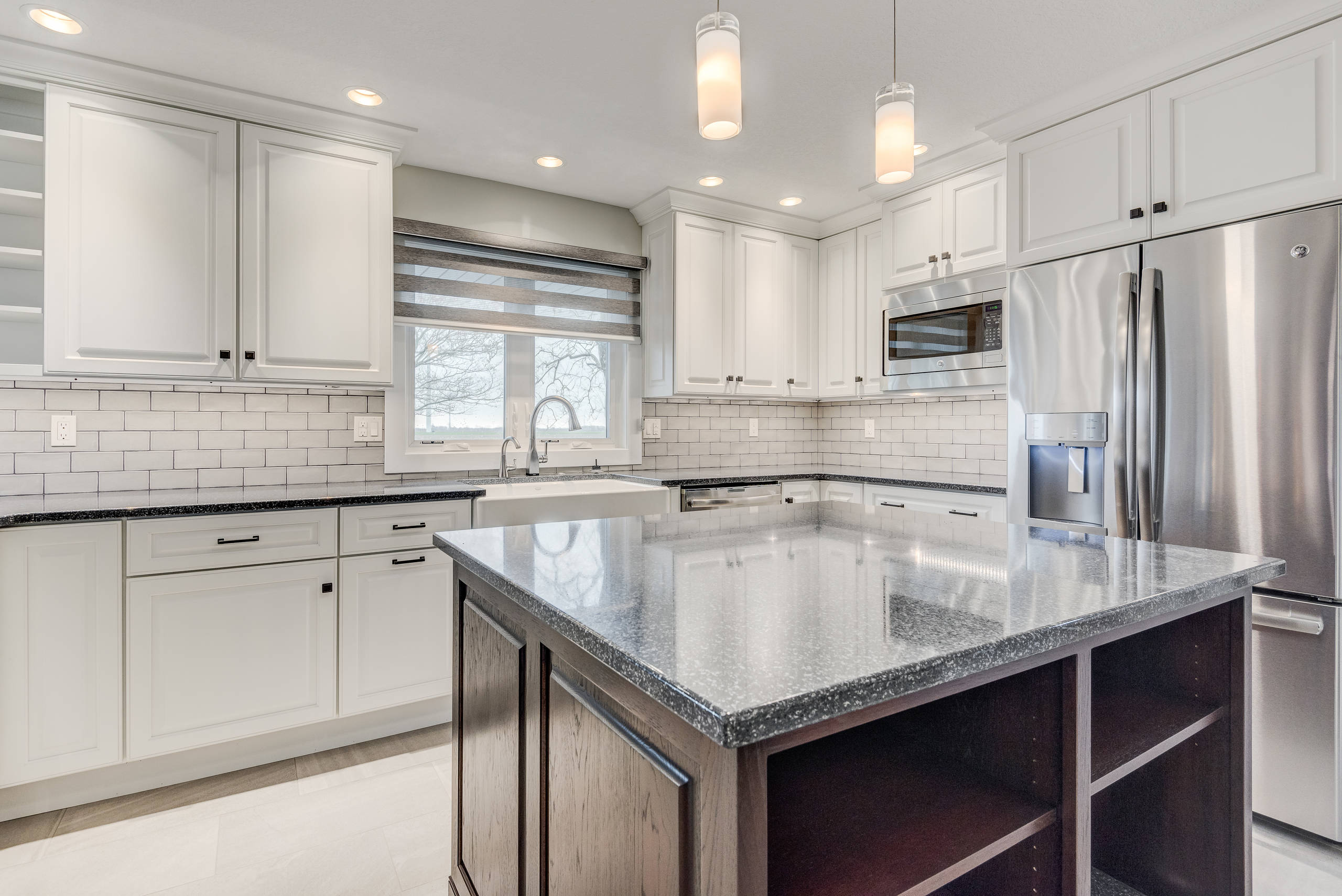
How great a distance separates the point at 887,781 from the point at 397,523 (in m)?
2.09

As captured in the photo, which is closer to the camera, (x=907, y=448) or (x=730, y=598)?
(x=730, y=598)

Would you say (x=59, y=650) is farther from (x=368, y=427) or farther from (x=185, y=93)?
(x=185, y=93)

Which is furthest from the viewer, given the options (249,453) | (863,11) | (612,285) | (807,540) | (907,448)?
(907,448)

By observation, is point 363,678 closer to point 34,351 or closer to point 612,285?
point 34,351

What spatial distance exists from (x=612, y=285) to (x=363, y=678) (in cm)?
230

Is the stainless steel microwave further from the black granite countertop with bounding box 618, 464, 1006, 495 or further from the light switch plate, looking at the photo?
the light switch plate

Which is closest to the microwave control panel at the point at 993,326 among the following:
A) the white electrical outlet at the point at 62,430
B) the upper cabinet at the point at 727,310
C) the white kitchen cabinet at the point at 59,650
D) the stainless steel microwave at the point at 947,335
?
the stainless steel microwave at the point at 947,335

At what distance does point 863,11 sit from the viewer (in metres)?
2.06

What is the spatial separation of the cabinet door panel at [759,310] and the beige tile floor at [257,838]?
2.51m

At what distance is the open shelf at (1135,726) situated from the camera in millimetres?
977

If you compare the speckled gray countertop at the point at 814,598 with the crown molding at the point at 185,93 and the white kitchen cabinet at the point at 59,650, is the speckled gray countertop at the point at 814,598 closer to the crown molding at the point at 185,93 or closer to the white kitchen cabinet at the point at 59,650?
the white kitchen cabinet at the point at 59,650

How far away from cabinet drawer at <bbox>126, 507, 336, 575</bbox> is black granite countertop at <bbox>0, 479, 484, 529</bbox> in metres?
0.03

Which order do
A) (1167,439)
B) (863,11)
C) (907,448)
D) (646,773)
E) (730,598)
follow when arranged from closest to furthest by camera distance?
1. (646,773)
2. (730,598)
3. (863,11)
4. (1167,439)
5. (907,448)

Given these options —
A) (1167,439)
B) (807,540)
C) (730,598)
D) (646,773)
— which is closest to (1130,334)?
(1167,439)
